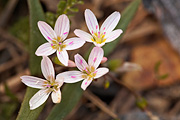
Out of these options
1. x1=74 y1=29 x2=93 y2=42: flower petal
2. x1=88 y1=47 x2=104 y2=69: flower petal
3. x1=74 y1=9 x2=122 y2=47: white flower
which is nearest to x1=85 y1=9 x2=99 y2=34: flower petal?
x1=74 y1=9 x2=122 y2=47: white flower

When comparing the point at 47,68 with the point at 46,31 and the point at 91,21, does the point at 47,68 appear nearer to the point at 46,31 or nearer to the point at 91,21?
the point at 46,31

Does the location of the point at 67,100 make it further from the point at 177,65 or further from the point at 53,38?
the point at 177,65

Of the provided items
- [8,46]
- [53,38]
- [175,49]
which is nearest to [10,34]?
[8,46]

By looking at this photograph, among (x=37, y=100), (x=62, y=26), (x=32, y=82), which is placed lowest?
(x=37, y=100)

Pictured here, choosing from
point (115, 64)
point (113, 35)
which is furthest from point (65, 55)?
point (115, 64)

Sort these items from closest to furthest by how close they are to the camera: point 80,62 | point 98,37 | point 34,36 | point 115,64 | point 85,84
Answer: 1. point 85,84
2. point 80,62
3. point 98,37
4. point 34,36
5. point 115,64

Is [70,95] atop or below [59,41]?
below
